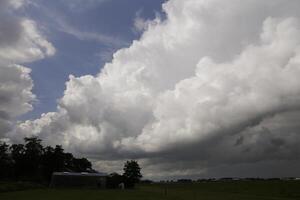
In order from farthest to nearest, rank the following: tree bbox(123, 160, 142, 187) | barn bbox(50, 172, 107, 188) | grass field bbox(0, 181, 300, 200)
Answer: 1. tree bbox(123, 160, 142, 187)
2. barn bbox(50, 172, 107, 188)
3. grass field bbox(0, 181, 300, 200)

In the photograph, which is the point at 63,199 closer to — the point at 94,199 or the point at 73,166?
the point at 94,199

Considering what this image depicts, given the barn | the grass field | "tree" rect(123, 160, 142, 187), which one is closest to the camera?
the grass field

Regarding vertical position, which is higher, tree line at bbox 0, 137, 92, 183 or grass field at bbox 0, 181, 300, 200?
tree line at bbox 0, 137, 92, 183

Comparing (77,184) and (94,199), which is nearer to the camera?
(94,199)

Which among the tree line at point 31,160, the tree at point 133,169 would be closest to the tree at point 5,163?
the tree line at point 31,160

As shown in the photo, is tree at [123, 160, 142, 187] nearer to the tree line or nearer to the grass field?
the tree line

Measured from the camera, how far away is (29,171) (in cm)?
15700

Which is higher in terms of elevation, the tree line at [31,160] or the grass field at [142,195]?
the tree line at [31,160]

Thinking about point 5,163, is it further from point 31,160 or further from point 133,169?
point 133,169

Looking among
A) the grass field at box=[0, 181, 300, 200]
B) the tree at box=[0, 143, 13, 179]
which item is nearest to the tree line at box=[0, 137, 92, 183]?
the tree at box=[0, 143, 13, 179]

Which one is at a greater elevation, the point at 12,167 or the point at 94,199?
the point at 12,167

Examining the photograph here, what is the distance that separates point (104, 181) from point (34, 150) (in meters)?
41.8

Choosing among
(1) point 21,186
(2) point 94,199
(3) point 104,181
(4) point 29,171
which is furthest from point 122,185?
(2) point 94,199

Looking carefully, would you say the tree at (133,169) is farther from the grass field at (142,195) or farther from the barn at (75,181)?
the grass field at (142,195)
